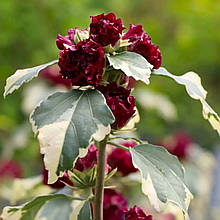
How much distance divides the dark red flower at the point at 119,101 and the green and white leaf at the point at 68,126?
0.07 ft

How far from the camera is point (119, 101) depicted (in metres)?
0.61

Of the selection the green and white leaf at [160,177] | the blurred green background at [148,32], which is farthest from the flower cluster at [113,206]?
the blurred green background at [148,32]

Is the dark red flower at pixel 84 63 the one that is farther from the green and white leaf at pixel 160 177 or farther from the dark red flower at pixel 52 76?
the dark red flower at pixel 52 76

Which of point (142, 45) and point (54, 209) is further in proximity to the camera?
point (54, 209)

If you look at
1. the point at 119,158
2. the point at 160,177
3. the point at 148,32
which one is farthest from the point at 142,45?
the point at 148,32

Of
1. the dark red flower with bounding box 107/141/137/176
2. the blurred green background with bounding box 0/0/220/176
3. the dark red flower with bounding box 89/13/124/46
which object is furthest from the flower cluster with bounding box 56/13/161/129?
the blurred green background with bounding box 0/0/220/176

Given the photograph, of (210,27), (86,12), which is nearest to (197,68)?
(210,27)

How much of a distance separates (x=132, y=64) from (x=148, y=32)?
2.03 metres

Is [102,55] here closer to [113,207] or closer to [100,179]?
[100,179]

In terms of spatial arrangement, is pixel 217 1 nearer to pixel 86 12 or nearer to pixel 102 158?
pixel 86 12

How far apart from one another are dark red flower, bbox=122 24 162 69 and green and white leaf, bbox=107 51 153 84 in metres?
0.02

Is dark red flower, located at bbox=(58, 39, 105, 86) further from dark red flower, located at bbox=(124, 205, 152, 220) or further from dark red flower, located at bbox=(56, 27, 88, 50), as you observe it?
dark red flower, located at bbox=(124, 205, 152, 220)

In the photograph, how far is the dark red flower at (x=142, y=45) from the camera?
643 millimetres

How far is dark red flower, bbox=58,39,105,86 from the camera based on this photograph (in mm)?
587
